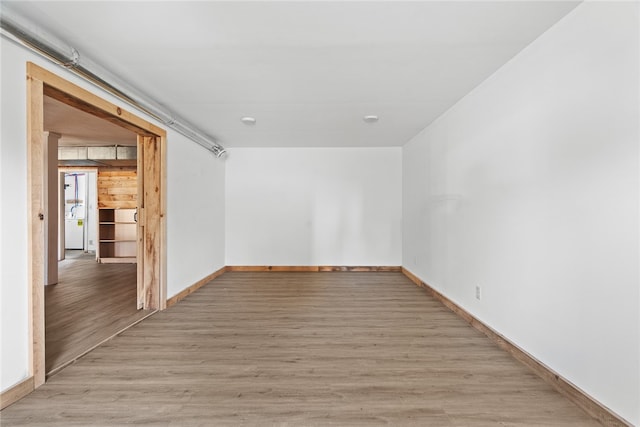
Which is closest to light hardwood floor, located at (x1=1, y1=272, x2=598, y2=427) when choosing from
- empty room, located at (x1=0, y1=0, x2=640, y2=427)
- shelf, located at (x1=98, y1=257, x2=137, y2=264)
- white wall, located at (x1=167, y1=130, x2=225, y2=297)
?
empty room, located at (x1=0, y1=0, x2=640, y2=427)

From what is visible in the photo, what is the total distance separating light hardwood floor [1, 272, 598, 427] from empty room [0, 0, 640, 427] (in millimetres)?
17

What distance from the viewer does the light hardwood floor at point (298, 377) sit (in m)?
1.57

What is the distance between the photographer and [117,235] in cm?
661

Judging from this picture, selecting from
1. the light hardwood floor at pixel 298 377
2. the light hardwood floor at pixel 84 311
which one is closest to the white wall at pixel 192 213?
the light hardwood floor at pixel 84 311

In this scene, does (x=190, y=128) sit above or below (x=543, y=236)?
above

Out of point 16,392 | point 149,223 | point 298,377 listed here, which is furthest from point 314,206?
point 16,392

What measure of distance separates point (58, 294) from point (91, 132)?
2562 mm

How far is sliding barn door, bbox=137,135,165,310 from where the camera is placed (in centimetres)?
321

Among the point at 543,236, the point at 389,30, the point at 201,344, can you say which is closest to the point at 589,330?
the point at 543,236

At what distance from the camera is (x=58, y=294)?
3854mm

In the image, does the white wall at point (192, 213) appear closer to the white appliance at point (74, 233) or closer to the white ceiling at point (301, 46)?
the white ceiling at point (301, 46)

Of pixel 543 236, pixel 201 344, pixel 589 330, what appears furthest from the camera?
pixel 201 344

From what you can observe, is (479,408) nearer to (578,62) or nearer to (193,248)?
(578,62)

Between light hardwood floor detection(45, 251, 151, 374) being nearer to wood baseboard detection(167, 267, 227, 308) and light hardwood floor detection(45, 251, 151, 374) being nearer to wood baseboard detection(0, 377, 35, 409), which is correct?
wood baseboard detection(0, 377, 35, 409)
